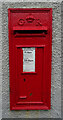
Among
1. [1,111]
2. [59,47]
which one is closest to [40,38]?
[59,47]

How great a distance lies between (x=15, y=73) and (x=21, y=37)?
0.64 m

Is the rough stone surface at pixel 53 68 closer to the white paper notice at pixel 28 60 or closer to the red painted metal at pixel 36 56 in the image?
the red painted metal at pixel 36 56

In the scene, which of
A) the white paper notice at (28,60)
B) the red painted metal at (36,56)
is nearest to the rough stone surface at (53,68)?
the red painted metal at (36,56)

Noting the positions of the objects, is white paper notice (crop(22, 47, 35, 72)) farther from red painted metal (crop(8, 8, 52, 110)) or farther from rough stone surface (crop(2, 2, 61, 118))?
rough stone surface (crop(2, 2, 61, 118))

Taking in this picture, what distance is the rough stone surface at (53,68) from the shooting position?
2002 millimetres

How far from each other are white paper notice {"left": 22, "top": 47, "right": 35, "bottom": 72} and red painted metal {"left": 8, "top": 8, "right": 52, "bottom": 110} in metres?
0.05

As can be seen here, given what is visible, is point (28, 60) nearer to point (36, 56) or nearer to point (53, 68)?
point (36, 56)

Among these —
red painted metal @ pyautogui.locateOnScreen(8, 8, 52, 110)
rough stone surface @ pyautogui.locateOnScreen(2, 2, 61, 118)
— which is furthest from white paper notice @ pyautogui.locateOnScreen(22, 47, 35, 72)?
rough stone surface @ pyautogui.locateOnScreen(2, 2, 61, 118)

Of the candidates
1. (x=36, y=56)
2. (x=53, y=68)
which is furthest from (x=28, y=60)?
(x=53, y=68)

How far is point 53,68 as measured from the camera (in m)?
2.11

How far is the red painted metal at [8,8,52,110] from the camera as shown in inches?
76.5

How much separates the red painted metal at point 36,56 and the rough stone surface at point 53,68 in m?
0.10

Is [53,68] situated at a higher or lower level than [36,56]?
lower

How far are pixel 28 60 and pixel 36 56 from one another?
0.16 m
